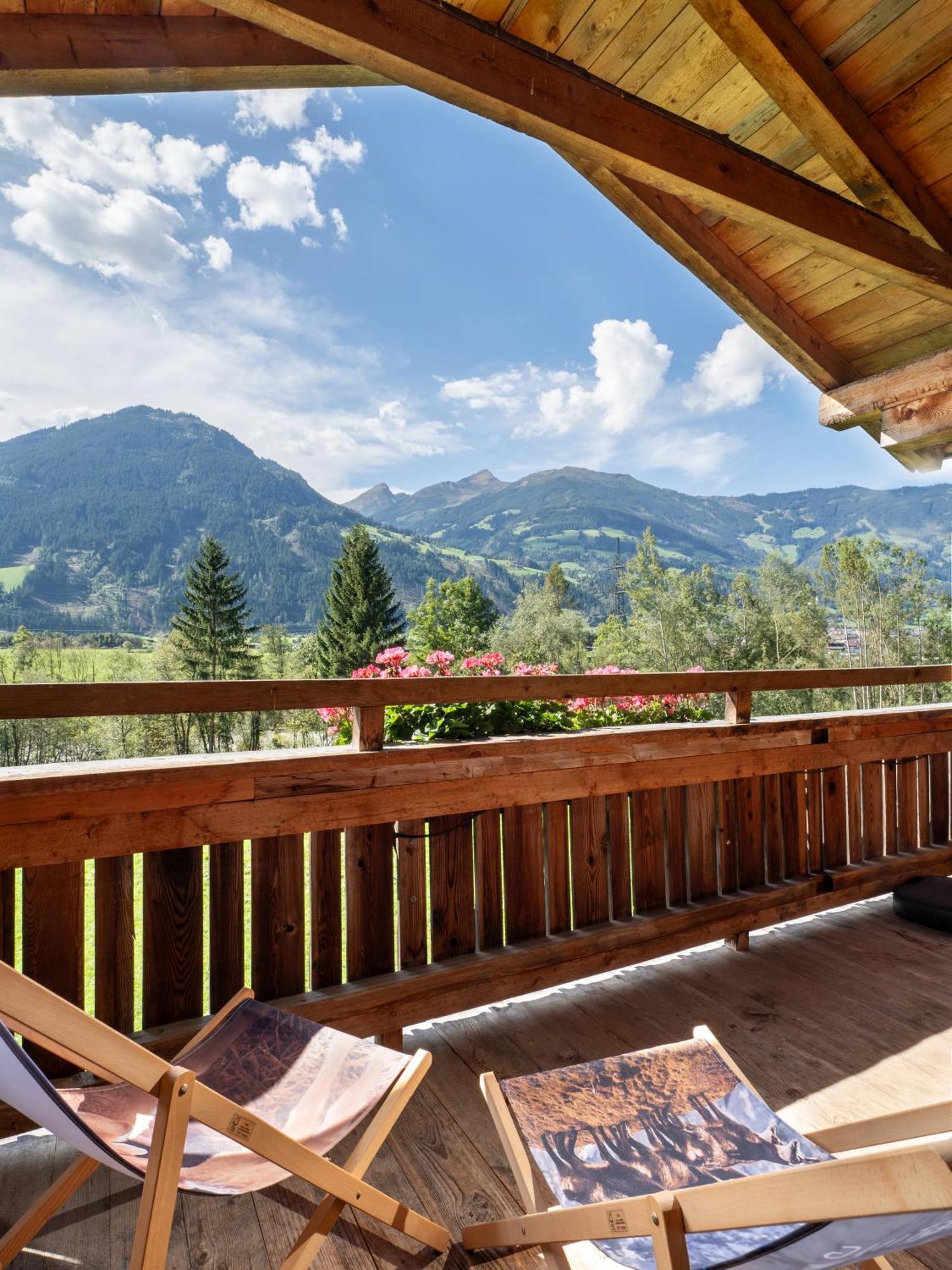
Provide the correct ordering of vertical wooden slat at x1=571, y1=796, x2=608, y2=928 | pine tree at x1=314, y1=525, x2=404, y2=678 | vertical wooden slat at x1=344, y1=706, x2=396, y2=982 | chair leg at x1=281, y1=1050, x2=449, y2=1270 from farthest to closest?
pine tree at x1=314, y1=525, x2=404, y2=678, vertical wooden slat at x1=571, y1=796, x2=608, y2=928, vertical wooden slat at x1=344, y1=706, x2=396, y2=982, chair leg at x1=281, y1=1050, x2=449, y2=1270

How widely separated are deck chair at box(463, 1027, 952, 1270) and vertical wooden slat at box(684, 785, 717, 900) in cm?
124

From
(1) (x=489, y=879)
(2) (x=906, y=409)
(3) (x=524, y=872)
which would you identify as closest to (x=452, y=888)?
(1) (x=489, y=879)

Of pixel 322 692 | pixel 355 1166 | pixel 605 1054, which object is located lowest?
pixel 605 1054

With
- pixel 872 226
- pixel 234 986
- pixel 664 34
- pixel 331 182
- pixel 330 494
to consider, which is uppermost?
pixel 331 182

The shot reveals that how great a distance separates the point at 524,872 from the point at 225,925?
2.88ft

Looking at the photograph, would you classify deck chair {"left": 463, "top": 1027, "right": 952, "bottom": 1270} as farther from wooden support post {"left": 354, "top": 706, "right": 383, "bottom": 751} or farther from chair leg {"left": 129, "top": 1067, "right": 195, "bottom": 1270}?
wooden support post {"left": 354, "top": 706, "right": 383, "bottom": 751}

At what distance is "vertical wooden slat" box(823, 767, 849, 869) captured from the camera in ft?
9.87

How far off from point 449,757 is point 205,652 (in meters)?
43.2

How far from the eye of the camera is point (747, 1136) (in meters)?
1.17

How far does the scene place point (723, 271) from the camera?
2.78 metres

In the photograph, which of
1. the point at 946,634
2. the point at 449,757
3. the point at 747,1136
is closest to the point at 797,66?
the point at 449,757

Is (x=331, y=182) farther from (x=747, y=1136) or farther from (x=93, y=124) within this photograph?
(x=747, y=1136)

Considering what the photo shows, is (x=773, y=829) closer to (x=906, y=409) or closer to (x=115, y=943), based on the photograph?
(x=906, y=409)

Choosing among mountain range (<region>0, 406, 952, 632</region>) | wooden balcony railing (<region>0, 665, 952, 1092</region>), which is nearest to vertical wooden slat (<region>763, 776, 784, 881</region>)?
wooden balcony railing (<region>0, 665, 952, 1092</region>)
